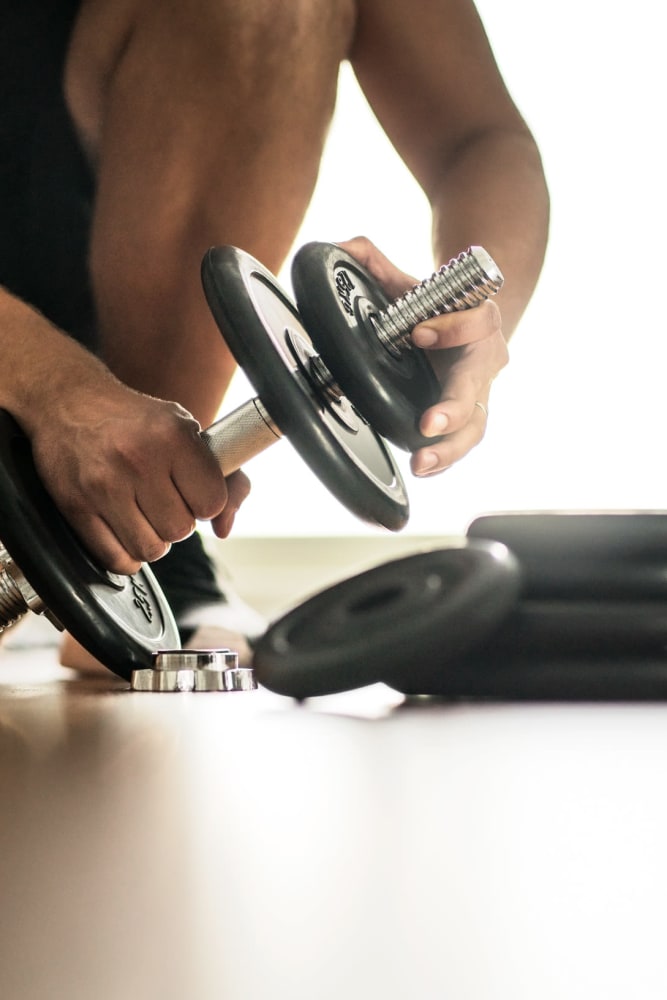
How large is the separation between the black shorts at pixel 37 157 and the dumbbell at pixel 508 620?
62 cm

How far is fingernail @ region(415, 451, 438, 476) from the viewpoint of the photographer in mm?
720

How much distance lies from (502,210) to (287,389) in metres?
0.60

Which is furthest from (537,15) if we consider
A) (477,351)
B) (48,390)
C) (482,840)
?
(482,840)

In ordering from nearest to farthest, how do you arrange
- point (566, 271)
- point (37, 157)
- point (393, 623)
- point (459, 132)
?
point (393, 623), point (37, 157), point (459, 132), point (566, 271)

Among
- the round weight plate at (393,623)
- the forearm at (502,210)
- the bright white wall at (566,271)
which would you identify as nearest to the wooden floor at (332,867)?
the round weight plate at (393,623)

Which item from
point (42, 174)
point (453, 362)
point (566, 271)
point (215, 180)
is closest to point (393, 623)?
point (453, 362)

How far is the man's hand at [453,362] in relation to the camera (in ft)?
2.29

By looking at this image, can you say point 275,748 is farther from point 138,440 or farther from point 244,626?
point 244,626

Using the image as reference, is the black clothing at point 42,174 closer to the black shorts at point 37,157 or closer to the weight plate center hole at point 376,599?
the black shorts at point 37,157

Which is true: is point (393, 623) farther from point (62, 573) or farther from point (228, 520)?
point (228, 520)

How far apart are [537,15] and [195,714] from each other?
2.26 metres

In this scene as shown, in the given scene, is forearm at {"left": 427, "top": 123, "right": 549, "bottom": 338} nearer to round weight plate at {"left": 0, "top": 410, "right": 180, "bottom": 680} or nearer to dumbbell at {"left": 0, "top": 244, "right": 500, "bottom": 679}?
dumbbell at {"left": 0, "top": 244, "right": 500, "bottom": 679}

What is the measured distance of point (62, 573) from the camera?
0.58 meters

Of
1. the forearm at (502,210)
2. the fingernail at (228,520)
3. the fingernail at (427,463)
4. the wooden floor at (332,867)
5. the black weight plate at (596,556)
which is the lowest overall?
the wooden floor at (332,867)
